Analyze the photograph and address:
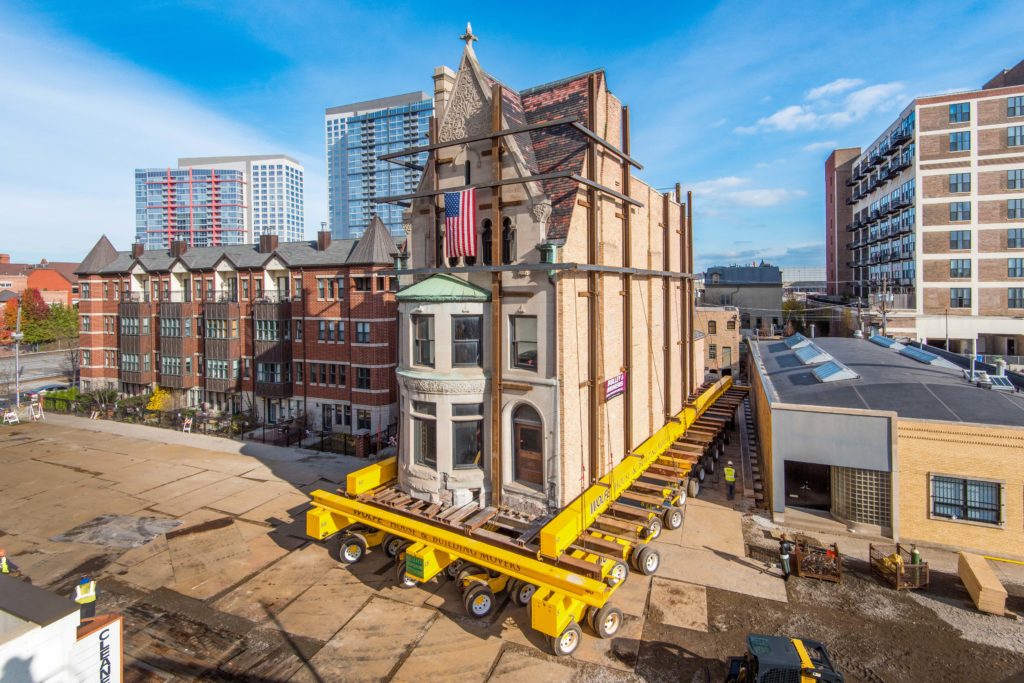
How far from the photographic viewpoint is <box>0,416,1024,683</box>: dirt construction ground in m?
11.9

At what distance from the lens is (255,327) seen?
38156mm

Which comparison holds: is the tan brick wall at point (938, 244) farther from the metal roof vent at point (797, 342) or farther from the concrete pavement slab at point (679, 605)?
the concrete pavement slab at point (679, 605)

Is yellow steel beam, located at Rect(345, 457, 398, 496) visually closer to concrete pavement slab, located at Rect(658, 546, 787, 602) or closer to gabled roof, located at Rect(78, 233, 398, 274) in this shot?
concrete pavement slab, located at Rect(658, 546, 787, 602)

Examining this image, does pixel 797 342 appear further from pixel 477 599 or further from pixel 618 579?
pixel 477 599

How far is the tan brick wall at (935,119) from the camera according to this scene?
48625 mm

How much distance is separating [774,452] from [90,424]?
42650 mm

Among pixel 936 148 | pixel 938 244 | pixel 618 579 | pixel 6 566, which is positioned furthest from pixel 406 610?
pixel 936 148

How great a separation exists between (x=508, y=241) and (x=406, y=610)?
10.7 m

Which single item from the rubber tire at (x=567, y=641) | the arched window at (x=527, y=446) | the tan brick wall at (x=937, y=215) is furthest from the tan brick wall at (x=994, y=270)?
the rubber tire at (x=567, y=641)

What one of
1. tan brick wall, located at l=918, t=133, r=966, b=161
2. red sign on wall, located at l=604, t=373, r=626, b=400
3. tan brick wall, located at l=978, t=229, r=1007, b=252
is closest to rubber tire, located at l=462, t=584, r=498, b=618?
red sign on wall, located at l=604, t=373, r=626, b=400

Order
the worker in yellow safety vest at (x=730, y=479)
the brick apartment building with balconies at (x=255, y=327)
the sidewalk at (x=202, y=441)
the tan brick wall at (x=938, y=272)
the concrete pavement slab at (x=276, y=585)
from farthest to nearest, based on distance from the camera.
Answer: the tan brick wall at (x=938, y=272)
the brick apartment building with balconies at (x=255, y=327)
the sidewalk at (x=202, y=441)
the worker in yellow safety vest at (x=730, y=479)
the concrete pavement slab at (x=276, y=585)

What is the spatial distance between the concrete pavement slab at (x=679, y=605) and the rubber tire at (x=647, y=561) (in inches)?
11.2

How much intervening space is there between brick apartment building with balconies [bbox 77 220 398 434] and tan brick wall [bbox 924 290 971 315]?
165 ft

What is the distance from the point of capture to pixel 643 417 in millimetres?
20953
